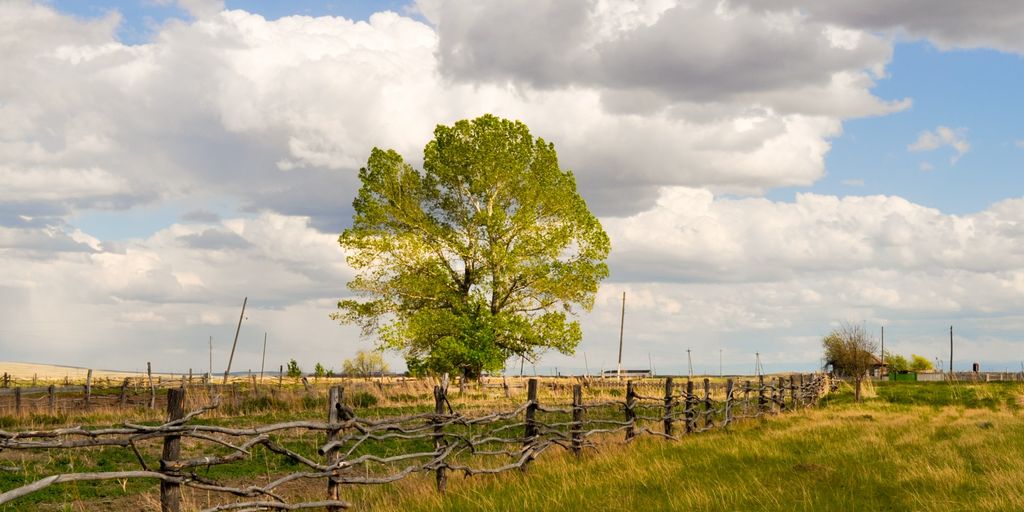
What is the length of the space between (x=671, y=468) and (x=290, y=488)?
6149mm

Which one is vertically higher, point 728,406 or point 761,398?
point 728,406

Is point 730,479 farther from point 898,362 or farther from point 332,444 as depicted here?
point 898,362

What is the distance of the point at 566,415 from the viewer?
78.9ft

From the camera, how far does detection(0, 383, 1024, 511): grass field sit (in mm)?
8766

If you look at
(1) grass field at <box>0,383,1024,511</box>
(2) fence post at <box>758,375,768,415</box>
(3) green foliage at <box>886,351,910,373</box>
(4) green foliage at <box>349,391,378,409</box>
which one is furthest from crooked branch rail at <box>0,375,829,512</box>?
(3) green foliage at <box>886,351,910,373</box>

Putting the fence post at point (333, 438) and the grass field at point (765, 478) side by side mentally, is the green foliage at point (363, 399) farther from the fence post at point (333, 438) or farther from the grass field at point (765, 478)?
the fence post at point (333, 438)

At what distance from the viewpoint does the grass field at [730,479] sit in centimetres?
877

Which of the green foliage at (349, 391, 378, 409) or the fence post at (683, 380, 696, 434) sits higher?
the fence post at (683, 380, 696, 434)

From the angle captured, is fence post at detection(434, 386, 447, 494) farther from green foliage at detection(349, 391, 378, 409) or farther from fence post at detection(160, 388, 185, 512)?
green foliage at detection(349, 391, 378, 409)

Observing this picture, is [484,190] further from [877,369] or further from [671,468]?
[877,369]

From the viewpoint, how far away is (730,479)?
407 inches

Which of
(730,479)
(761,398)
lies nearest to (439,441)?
(730,479)

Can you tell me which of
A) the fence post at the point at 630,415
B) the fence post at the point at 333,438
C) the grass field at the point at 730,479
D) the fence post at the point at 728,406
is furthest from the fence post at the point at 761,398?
the fence post at the point at 333,438

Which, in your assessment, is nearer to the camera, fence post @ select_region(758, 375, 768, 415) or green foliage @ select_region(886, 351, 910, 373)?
fence post @ select_region(758, 375, 768, 415)
